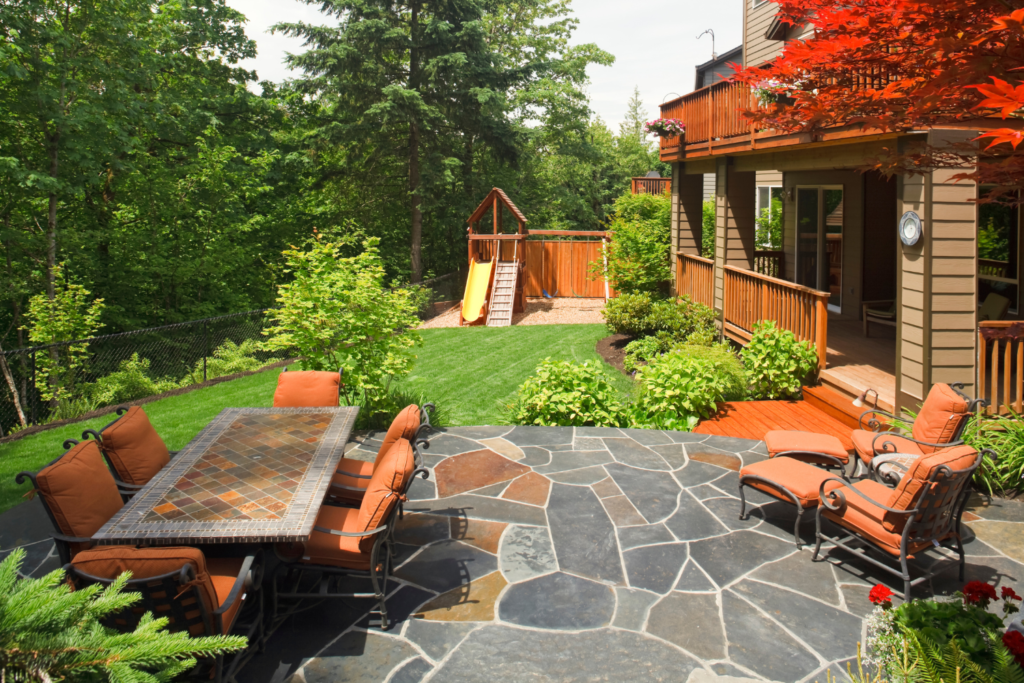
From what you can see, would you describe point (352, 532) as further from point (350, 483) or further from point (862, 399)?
point (862, 399)

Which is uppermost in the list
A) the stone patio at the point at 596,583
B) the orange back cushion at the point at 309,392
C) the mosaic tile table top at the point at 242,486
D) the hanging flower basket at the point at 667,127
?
the hanging flower basket at the point at 667,127

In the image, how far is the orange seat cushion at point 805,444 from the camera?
5977 mm

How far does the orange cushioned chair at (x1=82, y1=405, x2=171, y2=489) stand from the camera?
15.8 ft

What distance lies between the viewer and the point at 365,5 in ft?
72.0

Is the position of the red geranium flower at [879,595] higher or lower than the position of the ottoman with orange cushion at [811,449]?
higher

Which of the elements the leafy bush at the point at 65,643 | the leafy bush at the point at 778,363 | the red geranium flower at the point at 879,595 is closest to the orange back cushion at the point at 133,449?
the leafy bush at the point at 65,643

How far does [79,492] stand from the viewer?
154 inches

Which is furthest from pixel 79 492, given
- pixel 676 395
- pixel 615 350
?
pixel 615 350

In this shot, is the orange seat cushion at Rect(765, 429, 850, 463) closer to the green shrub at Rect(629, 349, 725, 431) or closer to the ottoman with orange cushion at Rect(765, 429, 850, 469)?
the ottoman with orange cushion at Rect(765, 429, 850, 469)

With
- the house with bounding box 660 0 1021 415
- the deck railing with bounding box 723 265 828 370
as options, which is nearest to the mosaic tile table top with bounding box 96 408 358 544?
the house with bounding box 660 0 1021 415

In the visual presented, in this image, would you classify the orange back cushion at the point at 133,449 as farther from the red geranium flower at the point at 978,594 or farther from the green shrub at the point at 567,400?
the red geranium flower at the point at 978,594

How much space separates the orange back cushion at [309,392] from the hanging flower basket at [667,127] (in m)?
8.88

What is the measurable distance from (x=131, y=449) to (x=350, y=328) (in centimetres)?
318

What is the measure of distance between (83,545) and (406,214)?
78.0 ft
